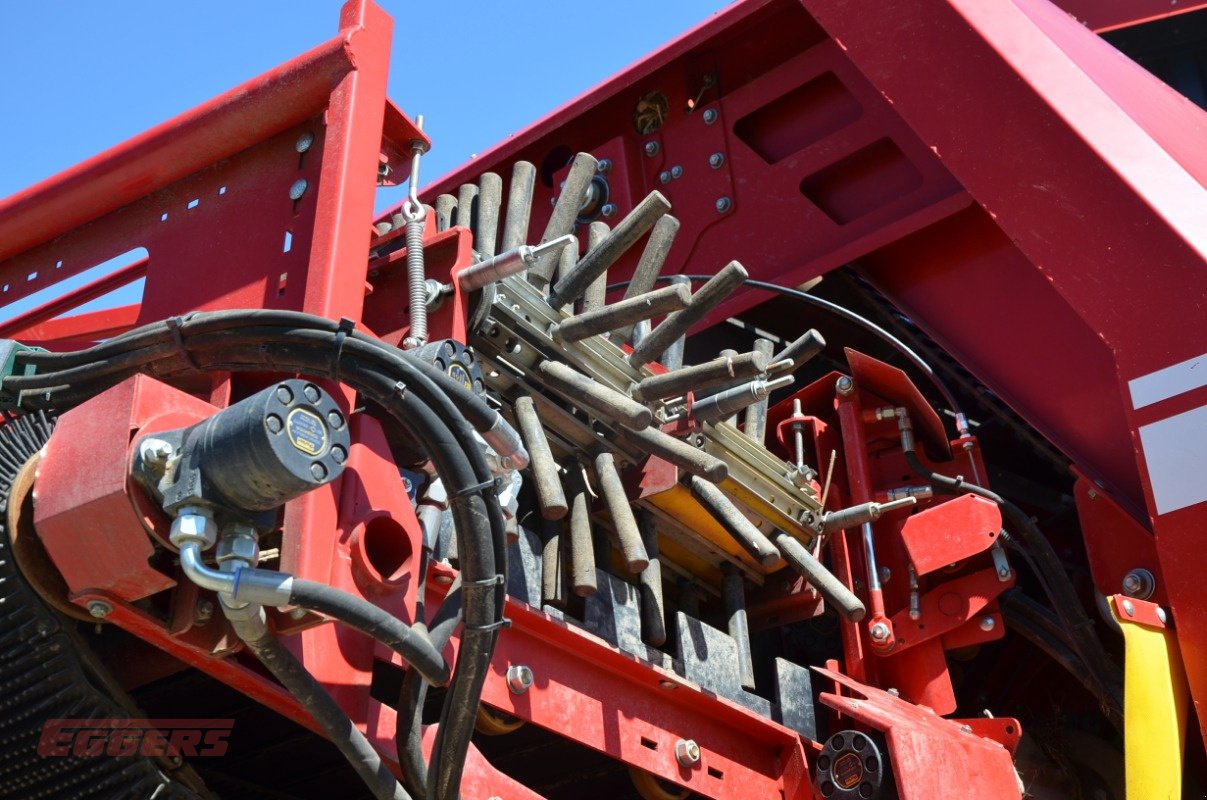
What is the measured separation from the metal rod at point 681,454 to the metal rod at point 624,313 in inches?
9.1

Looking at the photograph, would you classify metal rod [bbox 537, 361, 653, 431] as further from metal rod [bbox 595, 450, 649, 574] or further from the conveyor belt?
the conveyor belt

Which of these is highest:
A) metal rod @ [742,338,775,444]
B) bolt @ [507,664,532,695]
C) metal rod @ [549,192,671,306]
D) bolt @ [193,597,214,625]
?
metal rod @ [742,338,775,444]

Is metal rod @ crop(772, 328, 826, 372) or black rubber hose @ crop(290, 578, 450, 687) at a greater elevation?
metal rod @ crop(772, 328, 826, 372)

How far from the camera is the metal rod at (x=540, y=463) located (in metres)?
2.83

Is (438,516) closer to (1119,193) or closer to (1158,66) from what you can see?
(1119,193)

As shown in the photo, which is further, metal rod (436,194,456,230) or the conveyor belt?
metal rod (436,194,456,230)

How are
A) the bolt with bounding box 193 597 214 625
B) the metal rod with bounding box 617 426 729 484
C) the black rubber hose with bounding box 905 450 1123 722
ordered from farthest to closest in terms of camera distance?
1. the black rubber hose with bounding box 905 450 1123 722
2. the metal rod with bounding box 617 426 729 484
3. the bolt with bounding box 193 597 214 625

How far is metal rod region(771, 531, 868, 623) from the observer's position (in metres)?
3.42

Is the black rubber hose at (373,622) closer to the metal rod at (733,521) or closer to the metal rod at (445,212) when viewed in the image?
the metal rod at (733,521)

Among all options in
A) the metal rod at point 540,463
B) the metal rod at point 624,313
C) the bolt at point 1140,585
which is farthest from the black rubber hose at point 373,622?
the bolt at point 1140,585

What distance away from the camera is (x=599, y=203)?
439cm

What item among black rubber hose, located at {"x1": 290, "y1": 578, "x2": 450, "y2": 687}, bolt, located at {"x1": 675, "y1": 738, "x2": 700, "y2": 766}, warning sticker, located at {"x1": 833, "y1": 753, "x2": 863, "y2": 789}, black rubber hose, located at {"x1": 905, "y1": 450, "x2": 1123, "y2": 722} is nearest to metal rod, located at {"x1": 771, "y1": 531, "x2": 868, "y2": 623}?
warning sticker, located at {"x1": 833, "y1": 753, "x2": 863, "y2": 789}

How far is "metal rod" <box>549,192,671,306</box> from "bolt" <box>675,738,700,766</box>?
97 centimetres

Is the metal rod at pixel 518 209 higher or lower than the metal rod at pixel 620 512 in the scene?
higher
